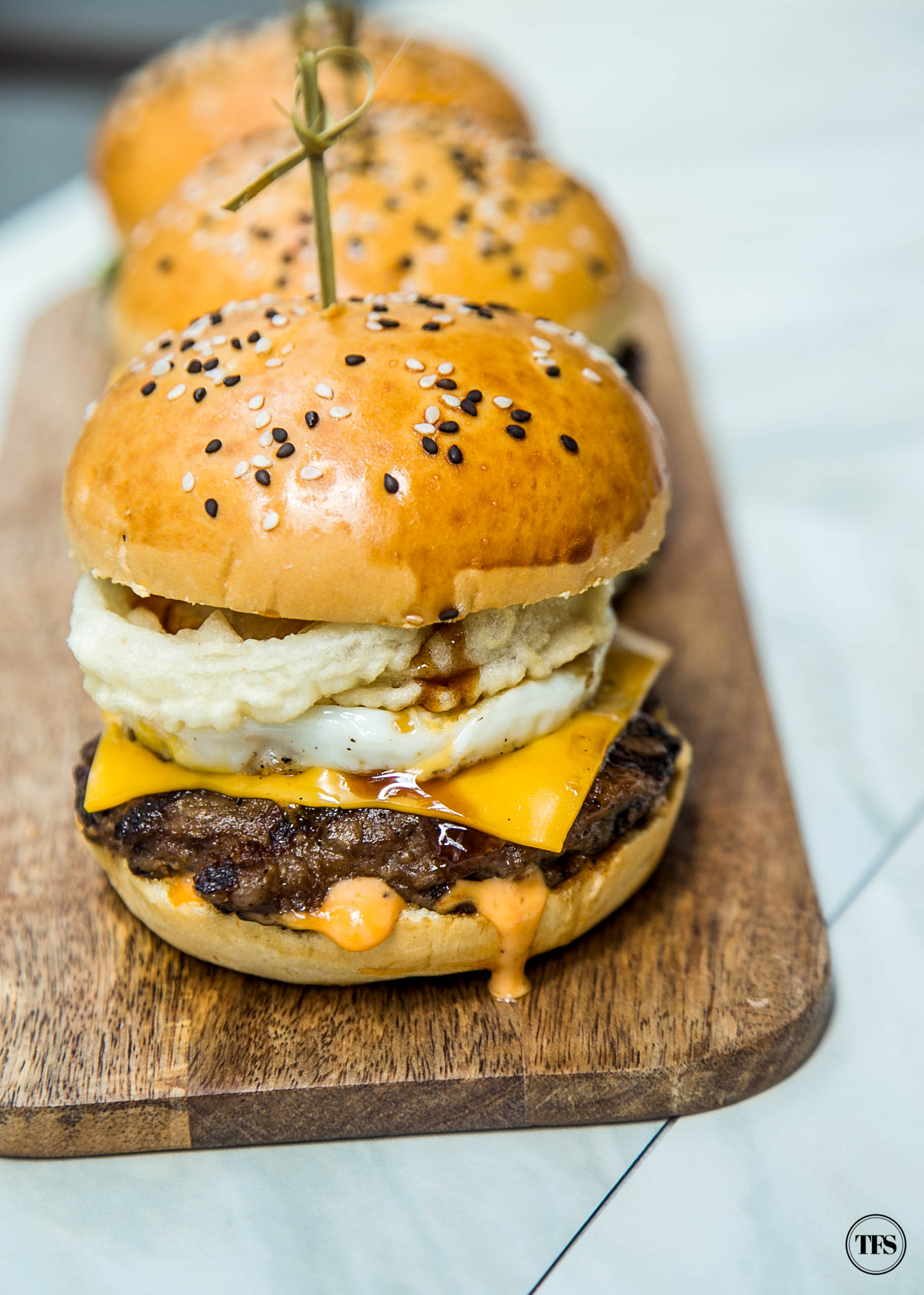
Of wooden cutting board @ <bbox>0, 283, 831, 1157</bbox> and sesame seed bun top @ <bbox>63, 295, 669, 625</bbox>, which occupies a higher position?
sesame seed bun top @ <bbox>63, 295, 669, 625</bbox>

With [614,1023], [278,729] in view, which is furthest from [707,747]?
[278,729]

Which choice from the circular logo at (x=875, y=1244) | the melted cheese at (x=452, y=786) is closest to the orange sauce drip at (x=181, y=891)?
the melted cheese at (x=452, y=786)

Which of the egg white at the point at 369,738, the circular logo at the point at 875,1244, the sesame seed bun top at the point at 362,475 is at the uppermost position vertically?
the sesame seed bun top at the point at 362,475

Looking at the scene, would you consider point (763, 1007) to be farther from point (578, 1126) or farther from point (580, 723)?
point (580, 723)

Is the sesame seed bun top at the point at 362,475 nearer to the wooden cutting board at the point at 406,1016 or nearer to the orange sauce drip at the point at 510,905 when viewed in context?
the orange sauce drip at the point at 510,905

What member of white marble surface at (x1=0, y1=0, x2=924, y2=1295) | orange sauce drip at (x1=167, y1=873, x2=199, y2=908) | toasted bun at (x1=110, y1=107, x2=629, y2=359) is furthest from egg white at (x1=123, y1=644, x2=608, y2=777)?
→ toasted bun at (x1=110, y1=107, x2=629, y2=359)

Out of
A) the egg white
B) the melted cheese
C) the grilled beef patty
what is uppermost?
the egg white

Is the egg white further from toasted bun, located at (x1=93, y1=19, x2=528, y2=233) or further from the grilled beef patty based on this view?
toasted bun, located at (x1=93, y1=19, x2=528, y2=233)
